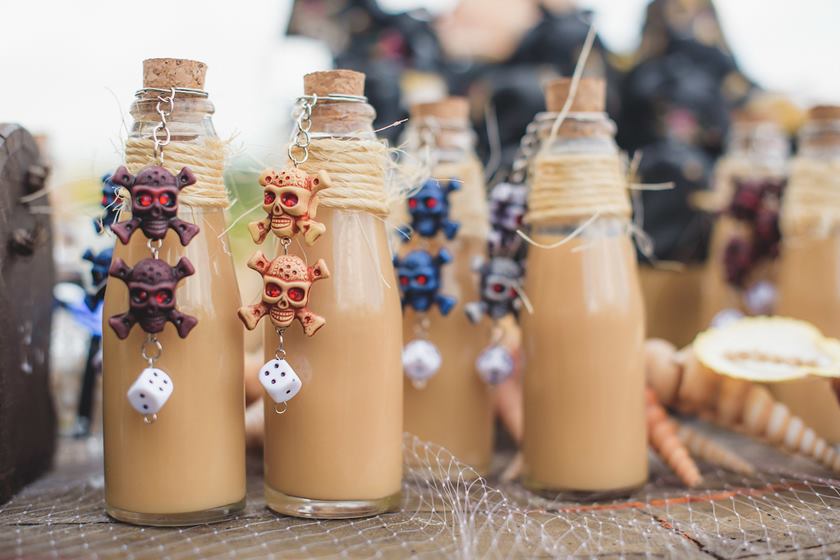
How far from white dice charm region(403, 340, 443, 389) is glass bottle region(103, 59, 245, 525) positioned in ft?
0.87

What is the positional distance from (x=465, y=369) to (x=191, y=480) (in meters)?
0.44

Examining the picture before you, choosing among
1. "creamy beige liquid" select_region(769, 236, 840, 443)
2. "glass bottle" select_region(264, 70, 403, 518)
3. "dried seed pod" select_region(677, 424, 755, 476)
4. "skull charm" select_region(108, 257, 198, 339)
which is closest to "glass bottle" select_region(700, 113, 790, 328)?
"creamy beige liquid" select_region(769, 236, 840, 443)

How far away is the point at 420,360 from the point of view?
3.67ft

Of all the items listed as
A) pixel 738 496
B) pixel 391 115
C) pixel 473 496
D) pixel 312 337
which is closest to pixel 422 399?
pixel 473 496

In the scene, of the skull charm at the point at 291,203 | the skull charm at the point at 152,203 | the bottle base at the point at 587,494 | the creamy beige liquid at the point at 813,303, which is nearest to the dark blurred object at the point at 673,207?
the creamy beige liquid at the point at 813,303

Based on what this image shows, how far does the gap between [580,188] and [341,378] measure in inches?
16.5

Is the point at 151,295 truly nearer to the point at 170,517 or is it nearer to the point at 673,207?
the point at 170,517

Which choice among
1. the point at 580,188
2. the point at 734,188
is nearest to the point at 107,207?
the point at 580,188

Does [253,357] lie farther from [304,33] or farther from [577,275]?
[304,33]

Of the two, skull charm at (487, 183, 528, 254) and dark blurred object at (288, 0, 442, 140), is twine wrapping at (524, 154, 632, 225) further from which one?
dark blurred object at (288, 0, 442, 140)

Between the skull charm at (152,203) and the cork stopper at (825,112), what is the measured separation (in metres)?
1.11

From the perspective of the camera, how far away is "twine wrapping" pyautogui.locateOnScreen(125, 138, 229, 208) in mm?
906

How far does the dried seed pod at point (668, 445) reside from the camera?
1163 mm

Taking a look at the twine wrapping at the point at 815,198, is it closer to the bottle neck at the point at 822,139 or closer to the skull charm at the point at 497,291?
the bottle neck at the point at 822,139
